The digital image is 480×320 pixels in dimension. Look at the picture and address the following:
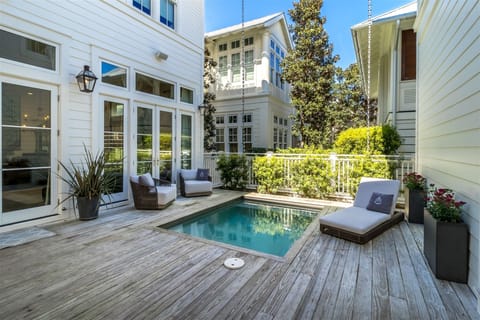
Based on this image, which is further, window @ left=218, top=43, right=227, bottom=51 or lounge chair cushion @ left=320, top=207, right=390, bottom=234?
window @ left=218, top=43, right=227, bottom=51

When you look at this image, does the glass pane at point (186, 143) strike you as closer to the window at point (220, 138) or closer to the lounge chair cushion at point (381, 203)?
the window at point (220, 138)

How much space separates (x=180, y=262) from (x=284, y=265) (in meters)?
1.17

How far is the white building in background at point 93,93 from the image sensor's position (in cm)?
381

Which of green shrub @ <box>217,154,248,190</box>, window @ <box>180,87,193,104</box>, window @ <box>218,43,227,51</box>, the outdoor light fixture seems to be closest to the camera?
the outdoor light fixture

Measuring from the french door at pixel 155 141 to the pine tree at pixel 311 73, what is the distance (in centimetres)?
600

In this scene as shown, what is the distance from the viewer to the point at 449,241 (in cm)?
244

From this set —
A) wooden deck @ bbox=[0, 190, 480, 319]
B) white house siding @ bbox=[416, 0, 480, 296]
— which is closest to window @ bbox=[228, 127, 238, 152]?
white house siding @ bbox=[416, 0, 480, 296]

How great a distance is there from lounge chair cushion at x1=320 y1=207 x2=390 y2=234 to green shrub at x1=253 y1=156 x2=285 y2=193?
9.41ft

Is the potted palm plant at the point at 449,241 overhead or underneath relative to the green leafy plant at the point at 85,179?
underneath

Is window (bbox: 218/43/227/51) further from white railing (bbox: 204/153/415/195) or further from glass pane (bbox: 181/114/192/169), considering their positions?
white railing (bbox: 204/153/415/195)

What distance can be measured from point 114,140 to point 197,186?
7.49 feet

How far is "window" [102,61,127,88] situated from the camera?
5.08m

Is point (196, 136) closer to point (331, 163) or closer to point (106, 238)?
point (331, 163)

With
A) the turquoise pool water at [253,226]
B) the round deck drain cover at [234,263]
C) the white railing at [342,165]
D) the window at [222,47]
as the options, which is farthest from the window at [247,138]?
the round deck drain cover at [234,263]
